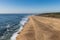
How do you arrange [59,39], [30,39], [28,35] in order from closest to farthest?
[59,39] < [30,39] < [28,35]

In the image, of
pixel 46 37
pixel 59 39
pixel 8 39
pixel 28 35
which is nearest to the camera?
pixel 59 39

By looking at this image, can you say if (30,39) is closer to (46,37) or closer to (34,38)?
(34,38)

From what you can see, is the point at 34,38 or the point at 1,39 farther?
the point at 1,39

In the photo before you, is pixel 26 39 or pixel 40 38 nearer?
pixel 40 38

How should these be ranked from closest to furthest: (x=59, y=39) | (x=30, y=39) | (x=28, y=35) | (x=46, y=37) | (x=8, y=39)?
(x=59, y=39) → (x=46, y=37) → (x=30, y=39) → (x=28, y=35) → (x=8, y=39)

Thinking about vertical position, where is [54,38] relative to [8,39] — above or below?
above

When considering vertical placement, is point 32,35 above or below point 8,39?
Answer: above

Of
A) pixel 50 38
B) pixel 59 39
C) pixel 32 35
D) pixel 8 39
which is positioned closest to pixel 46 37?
pixel 50 38

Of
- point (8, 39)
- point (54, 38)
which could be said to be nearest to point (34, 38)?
point (54, 38)

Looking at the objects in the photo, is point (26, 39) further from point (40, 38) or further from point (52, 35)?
point (52, 35)
